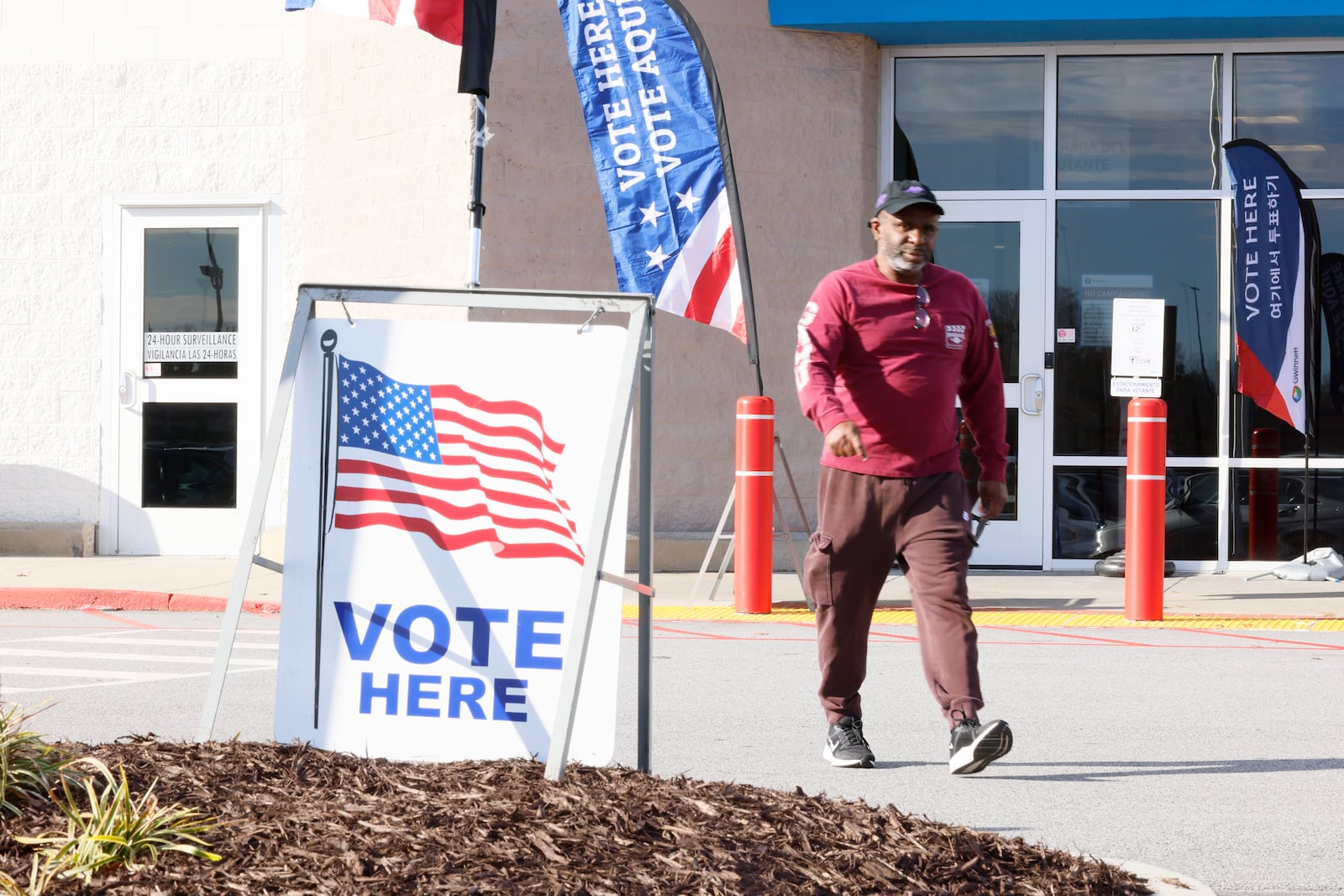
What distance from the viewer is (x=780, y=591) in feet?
37.3

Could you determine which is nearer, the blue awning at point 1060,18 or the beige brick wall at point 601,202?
the blue awning at point 1060,18

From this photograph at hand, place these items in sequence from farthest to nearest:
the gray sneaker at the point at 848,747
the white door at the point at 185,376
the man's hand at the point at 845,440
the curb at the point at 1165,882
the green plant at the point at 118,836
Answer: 1. the white door at the point at 185,376
2. the gray sneaker at the point at 848,747
3. the man's hand at the point at 845,440
4. the curb at the point at 1165,882
5. the green plant at the point at 118,836

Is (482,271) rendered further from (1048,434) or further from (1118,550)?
(1118,550)

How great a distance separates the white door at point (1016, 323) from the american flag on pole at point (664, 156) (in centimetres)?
309

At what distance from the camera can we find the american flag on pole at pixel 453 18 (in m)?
8.18

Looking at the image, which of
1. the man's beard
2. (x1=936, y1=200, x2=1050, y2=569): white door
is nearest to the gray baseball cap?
the man's beard

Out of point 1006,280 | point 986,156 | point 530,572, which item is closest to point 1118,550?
point 1006,280

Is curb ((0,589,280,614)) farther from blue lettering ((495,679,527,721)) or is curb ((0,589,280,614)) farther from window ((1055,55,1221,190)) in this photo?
window ((1055,55,1221,190))

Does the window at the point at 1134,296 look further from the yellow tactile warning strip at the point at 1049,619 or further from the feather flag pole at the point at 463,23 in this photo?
the feather flag pole at the point at 463,23

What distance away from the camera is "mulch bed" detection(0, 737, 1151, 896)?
3.15m

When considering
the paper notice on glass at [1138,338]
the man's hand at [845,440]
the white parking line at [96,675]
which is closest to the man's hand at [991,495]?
the man's hand at [845,440]

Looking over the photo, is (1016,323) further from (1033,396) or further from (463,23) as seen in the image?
(463,23)

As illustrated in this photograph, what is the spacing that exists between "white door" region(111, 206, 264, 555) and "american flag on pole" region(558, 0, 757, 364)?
4449 mm

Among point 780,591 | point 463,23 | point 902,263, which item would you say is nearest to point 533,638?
point 902,263
